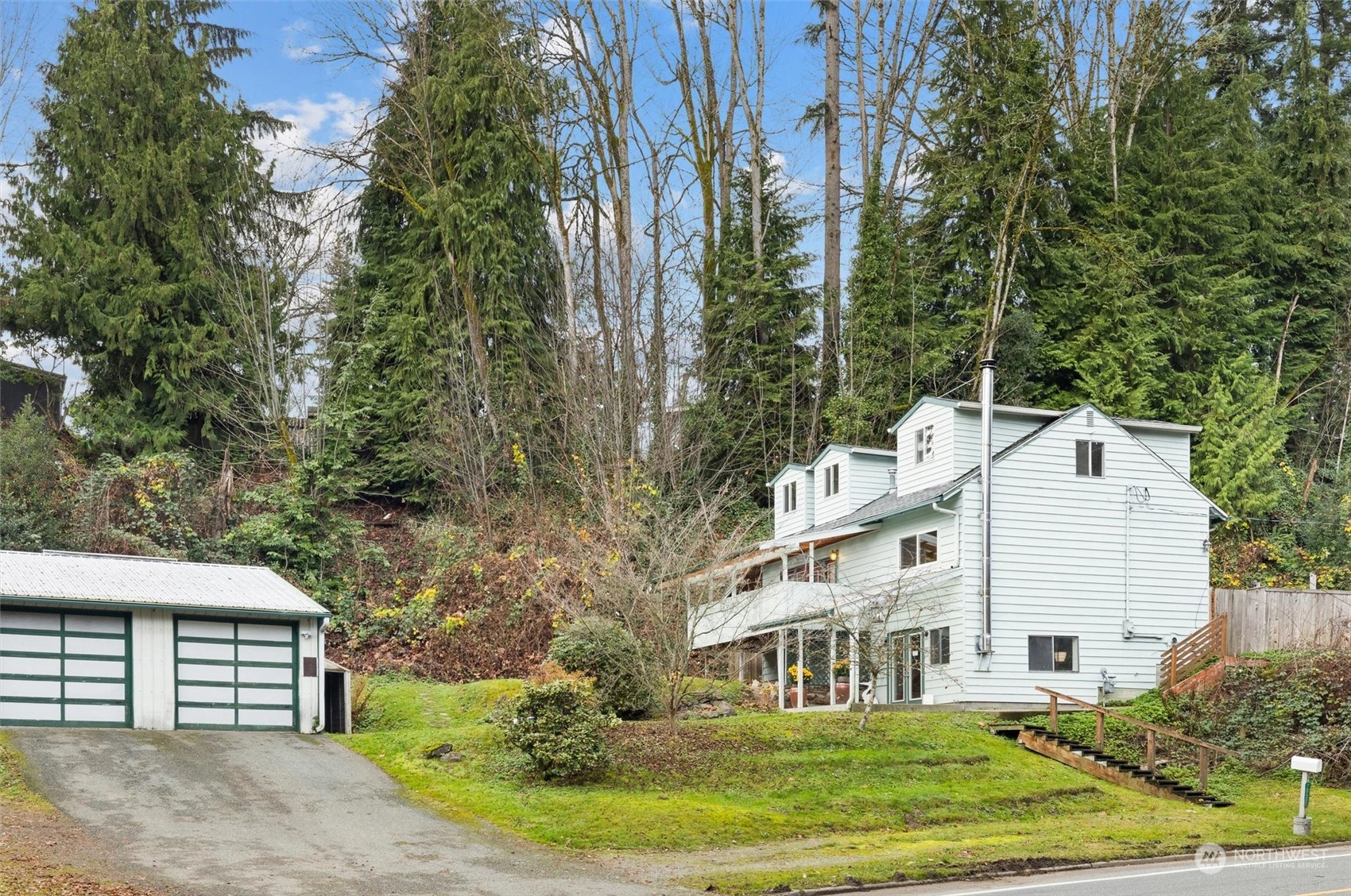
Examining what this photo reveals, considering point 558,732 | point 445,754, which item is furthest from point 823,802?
point 445,754

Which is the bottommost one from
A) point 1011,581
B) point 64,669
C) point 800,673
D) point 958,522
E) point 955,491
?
point 800,673

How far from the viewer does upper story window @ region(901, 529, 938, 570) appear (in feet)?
111

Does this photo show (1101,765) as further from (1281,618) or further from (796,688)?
(796,688)

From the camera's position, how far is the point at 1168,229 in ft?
153

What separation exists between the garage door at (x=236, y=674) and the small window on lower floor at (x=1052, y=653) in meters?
16.7

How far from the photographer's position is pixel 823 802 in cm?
2278

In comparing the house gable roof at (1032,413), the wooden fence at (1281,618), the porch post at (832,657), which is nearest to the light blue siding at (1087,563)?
the house gable roof at (1032,413)

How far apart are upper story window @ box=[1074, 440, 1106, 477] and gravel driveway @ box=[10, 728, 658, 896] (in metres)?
18.3

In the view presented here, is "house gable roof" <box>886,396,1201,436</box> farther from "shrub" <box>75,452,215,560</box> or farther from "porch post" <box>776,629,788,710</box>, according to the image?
"shrub" <box>75,452,215,560</box>

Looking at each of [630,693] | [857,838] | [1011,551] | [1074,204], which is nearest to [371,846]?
[857,838]

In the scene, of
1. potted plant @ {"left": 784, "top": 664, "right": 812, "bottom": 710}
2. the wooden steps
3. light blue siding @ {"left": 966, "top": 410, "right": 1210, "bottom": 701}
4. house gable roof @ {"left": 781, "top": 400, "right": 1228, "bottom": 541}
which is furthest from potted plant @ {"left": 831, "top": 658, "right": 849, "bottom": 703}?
the wooden steps

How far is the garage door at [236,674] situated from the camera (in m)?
27.4

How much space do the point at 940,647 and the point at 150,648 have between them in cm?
1762

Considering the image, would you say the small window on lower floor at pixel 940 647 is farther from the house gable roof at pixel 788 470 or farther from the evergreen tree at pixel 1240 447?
the evergreen tree at pixel 1240 447
